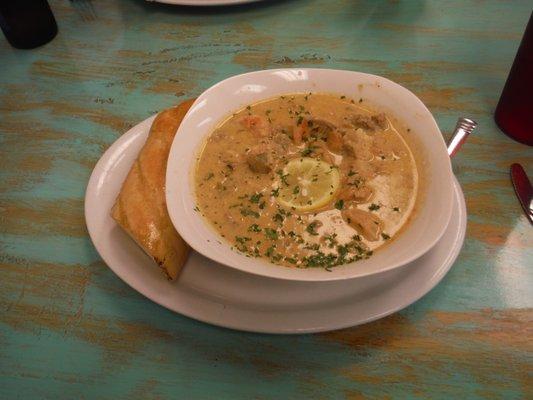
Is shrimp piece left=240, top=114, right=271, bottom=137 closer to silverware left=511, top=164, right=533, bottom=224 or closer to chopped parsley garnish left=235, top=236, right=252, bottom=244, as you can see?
chopped parsley garnish left=235, top=236, right=252, bottom=244

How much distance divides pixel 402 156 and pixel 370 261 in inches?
21.0

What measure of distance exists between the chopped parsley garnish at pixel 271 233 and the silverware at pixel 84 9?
85.1 inches

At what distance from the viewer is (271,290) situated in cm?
142

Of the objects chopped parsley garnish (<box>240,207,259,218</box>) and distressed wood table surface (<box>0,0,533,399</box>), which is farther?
chopped parsley garnish (<box>240,207,259,218</box>)

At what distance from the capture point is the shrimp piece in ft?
5.87

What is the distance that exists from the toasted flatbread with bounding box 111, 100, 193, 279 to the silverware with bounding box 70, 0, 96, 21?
1.64 m

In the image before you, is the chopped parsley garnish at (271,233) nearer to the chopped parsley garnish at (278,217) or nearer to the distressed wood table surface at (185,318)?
the chopped parsley garnish at (278,217)

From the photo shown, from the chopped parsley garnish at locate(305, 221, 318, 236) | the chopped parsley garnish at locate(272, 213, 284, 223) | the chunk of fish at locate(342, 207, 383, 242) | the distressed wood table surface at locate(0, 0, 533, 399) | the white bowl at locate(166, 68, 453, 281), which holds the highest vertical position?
the white bowl at locate(166, 68, 453, 281)

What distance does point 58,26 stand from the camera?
283 centimetres

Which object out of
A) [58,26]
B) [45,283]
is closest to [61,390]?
[45,283]

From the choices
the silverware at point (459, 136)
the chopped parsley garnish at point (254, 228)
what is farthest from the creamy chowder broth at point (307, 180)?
the silverware at point (459, 136)

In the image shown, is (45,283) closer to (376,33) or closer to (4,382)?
(4,382)

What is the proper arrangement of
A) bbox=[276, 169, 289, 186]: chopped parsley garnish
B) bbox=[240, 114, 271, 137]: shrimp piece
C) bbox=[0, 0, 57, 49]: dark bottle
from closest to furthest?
1. bbox=[276, 169, 289, 186]: chopped parsley garnish
2. bbox=[240, 114, 271, 137]: shrimp piece
3. bbox=[0, 0, 57, 49]: dark bottle

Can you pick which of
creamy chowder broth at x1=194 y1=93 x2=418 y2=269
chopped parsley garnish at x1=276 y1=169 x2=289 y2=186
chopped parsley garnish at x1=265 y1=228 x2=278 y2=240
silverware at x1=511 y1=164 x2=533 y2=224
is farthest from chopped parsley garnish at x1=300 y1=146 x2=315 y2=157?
silverware at x1=511 y1=164 x2=533 y2=224
